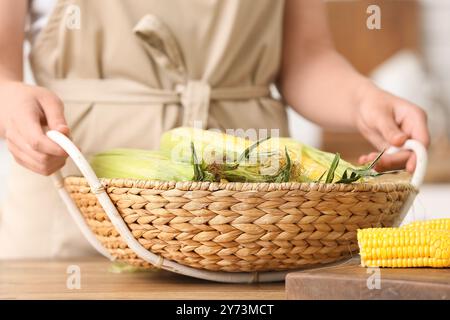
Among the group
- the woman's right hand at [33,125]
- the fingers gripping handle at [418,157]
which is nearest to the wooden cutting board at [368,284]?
the fingers gripping handle at [418,157]

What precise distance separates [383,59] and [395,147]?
265 cm

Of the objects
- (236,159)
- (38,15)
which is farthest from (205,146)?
(38,15)

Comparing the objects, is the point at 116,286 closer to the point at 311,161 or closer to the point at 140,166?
the point at 140,166

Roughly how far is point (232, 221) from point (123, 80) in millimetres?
566

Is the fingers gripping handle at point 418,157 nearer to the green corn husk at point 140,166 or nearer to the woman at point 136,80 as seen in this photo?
the woman at point 136,80

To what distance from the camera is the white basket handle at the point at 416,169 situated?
114cm

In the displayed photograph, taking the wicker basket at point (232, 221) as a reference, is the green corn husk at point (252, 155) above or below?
above

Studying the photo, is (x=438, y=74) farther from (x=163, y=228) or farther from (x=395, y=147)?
(x=163, y=228)

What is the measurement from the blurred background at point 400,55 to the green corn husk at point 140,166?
8.80 feet

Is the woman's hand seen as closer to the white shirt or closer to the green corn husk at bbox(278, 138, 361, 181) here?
the green corn husk at bbox(278, 138, 361, 181)

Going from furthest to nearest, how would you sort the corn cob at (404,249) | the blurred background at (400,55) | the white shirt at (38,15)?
1. the blurred background at (400,55)
2. the white shirt at (38,15)
3. the corn cob at (404,249)

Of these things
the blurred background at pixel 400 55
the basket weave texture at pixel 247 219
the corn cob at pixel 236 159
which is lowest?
the basket weave texture at pixel 247 219
